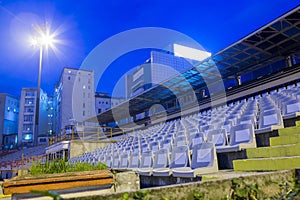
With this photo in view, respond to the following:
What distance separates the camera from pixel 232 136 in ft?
13.7

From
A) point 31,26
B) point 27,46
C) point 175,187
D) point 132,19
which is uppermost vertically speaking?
point 132,19

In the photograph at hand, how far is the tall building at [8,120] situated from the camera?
58419mm

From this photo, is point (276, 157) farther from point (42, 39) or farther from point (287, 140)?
point (42, 39)

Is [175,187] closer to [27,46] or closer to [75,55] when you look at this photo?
[27,46]

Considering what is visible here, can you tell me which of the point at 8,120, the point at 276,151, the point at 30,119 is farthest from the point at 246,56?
the point at 8,120

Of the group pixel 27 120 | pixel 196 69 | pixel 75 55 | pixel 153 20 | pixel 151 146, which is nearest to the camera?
pixel 151 146

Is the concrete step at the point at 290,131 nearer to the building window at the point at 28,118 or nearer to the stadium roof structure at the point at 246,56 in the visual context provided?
the stadium roof structure at the point at 246,56

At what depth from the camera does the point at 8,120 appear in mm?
62344

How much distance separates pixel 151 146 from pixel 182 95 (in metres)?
16.4

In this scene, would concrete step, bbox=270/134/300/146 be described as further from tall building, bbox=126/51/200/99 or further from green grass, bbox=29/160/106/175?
tall building, bbox=126/51/200/99

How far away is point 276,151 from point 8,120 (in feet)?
235

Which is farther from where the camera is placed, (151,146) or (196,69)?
(196,69)

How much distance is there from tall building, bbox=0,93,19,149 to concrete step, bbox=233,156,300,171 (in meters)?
63.9

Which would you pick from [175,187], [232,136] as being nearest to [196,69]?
[232,136]
